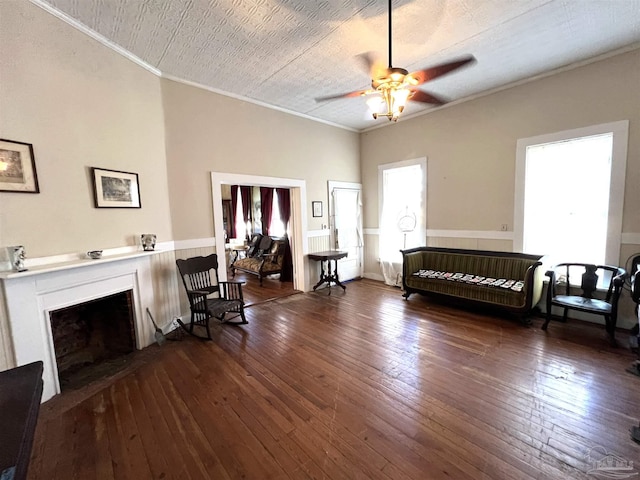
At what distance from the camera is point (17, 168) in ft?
6.72

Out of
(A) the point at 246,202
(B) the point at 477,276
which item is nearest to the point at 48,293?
(B) the point at 477,276

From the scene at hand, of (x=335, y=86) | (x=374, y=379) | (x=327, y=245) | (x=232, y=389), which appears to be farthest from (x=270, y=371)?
(x=335, y=86)

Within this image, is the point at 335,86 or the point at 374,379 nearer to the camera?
the point at 374,379

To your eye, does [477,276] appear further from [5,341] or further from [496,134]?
[5,341]

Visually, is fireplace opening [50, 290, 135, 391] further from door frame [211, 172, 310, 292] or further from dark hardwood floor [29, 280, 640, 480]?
door frame [211, 172, 310, 292]

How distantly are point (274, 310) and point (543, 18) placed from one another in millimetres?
4475

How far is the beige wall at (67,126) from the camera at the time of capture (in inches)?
80.4

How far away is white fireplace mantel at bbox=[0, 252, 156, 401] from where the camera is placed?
6.64 feet

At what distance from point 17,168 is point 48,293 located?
1.00m

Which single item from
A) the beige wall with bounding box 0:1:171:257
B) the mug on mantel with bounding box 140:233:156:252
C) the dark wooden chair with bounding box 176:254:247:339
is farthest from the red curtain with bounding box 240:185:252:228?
the mug on mantel with bounding box 140:233:156:252

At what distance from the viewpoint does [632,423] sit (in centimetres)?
182

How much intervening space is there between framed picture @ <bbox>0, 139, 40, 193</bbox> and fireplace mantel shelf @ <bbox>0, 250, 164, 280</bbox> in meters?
0.60

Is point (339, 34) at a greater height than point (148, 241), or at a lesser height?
greater

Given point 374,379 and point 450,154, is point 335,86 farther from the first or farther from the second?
point 374,379
